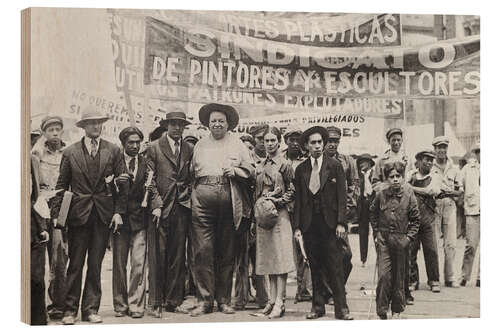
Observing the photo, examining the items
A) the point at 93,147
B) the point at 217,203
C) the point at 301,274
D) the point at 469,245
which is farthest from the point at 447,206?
the point at 93,147

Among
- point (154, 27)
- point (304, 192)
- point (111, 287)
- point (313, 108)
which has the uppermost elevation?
point (154, 27)

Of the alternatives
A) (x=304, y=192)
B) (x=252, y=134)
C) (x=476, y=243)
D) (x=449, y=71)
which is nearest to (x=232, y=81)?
(x=252, y=134)

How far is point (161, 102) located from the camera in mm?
10758

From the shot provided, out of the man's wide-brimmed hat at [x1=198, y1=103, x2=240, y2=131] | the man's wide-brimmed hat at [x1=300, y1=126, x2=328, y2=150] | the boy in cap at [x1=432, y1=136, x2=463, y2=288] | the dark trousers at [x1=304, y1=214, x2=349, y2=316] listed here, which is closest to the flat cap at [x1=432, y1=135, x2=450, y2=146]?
the boy in cap at [x1=432, y1=136, x2=463, y2=288]

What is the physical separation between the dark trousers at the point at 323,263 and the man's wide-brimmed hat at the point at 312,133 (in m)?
0.69

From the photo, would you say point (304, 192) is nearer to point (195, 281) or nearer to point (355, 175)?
point (355, 175)

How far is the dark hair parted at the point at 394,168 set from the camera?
11188 mm

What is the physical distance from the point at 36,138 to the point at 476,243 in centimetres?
427

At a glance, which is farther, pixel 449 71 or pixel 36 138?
pixel 449 71

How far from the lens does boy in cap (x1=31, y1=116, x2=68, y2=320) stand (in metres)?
10.5

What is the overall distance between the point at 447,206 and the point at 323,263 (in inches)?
52.8

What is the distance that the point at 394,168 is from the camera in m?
11.2

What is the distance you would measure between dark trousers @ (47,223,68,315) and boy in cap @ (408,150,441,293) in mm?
3264

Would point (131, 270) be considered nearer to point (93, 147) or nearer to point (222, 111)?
point (93, 147)
